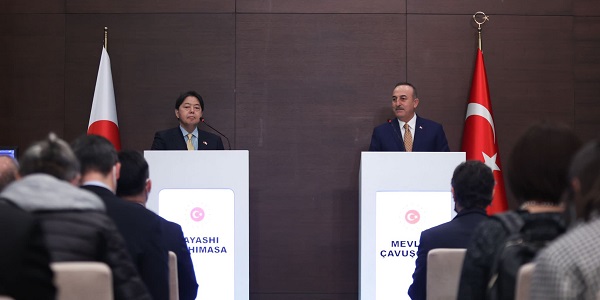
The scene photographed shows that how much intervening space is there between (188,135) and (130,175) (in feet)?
11.2

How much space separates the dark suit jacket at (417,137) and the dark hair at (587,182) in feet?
17.2

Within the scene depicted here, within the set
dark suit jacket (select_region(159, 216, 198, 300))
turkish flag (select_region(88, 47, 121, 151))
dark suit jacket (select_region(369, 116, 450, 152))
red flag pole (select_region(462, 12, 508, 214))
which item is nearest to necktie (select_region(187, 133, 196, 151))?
turkish flag (select_region(88, 47, 121, 151))

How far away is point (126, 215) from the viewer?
357cm

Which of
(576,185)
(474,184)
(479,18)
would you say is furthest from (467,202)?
(479,18)

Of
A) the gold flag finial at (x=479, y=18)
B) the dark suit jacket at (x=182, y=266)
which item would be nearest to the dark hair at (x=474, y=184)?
the dark suit jacket at (x=182, y=266)

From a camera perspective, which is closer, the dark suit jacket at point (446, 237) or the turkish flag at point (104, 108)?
the dark suit jacket at point (446, 237)

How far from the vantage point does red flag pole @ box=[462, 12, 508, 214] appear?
25.3 ft

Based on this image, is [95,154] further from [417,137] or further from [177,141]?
[417,137]

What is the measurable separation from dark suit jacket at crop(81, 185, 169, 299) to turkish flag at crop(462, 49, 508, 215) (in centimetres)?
460

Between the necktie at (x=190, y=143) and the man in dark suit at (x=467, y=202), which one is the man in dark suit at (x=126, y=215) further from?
the necktie at (x=190, y=143)

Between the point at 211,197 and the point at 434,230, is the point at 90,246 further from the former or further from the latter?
the point at 211,197

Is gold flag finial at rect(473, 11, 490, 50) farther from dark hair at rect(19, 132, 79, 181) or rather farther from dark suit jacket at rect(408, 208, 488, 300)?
dark hair at rect(19, 132, 79, 181)

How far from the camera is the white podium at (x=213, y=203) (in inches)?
246

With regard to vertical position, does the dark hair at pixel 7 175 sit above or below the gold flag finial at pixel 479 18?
below
